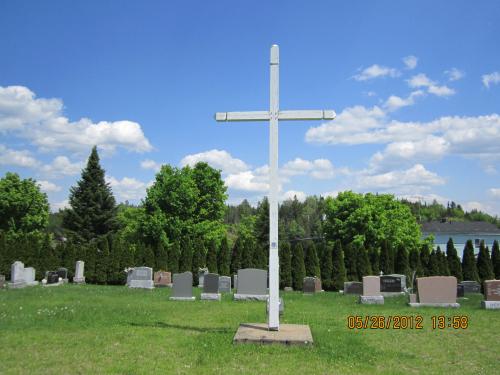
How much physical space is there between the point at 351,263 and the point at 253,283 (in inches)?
362

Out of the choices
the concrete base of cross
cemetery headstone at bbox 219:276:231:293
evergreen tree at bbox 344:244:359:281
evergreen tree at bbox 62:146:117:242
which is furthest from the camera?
evergreen tree at bbox 62:146:117:242

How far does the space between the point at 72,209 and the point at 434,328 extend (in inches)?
1475

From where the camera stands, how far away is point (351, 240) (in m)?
40.8

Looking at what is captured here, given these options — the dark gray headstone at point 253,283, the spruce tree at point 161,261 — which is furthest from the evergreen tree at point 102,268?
the dark gray headstone at point 253,283

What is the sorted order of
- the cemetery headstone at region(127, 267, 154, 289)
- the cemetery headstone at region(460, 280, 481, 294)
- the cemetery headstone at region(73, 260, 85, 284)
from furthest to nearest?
the cemetery headstone at region(73, 260, 85, 284), the cemetery headstone at region(127, 267, 154, 289), the cemetery headstone at region(460, 280, 481, 294)

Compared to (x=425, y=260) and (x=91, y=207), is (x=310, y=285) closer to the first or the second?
(x=425, y=260)

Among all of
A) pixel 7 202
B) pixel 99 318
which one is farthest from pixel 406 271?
pixel 7 202

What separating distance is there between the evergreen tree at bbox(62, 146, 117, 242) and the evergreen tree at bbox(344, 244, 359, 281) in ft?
84.4

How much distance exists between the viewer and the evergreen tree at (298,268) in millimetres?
24756

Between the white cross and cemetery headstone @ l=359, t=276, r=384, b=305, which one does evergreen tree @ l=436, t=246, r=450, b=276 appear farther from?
the white cross

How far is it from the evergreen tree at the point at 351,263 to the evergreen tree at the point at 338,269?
404 mm

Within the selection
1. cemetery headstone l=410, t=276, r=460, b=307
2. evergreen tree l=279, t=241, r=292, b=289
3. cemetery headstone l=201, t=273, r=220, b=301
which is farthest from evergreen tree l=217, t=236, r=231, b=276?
cemetery headstone l=410, t=276, r=460, b=307

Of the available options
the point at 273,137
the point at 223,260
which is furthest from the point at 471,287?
the point at 273,137
